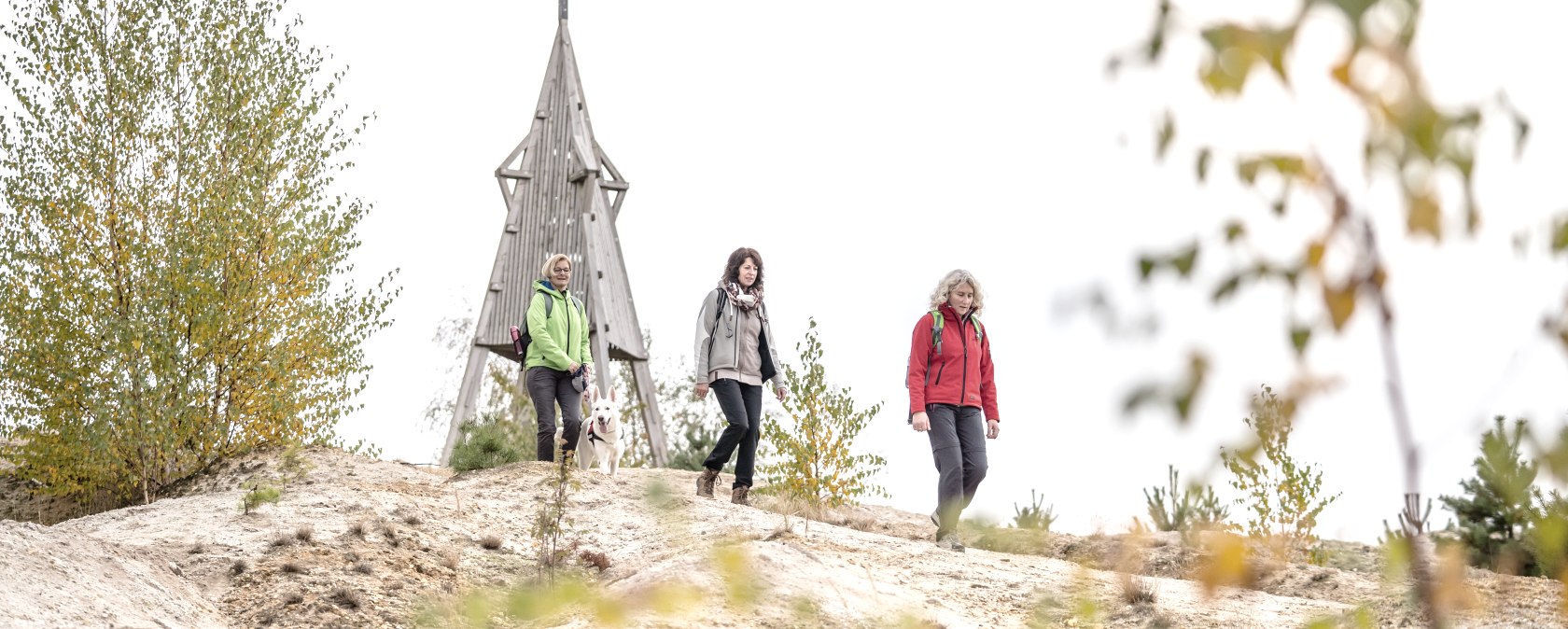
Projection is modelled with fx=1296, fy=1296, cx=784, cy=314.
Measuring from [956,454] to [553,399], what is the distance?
3.95 meters

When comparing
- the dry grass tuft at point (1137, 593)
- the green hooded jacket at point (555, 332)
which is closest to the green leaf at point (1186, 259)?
the dry grass tuft at point (1137, 593)

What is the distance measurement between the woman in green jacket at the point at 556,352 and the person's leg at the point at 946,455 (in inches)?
137

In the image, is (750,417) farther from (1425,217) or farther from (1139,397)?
(1425,217)

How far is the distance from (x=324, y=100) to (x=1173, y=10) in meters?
12.1

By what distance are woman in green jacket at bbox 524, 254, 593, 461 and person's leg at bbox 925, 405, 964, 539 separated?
11.4ft

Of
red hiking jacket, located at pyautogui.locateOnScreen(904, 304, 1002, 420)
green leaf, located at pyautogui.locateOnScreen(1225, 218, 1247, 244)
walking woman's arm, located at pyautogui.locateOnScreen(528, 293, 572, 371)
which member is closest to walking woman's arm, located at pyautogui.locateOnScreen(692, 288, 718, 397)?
walking woman's arm, located at pyautogui.locateOnScreen(528, 293, 572, 371)

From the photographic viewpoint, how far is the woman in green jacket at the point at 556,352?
10555 millimetres

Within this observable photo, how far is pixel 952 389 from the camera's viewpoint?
8.29 meters

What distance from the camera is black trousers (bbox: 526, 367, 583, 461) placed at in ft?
34.8

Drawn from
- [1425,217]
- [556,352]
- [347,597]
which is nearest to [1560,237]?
A: [1425,217]

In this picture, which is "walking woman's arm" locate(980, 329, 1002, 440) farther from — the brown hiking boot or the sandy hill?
the brown hiking boot

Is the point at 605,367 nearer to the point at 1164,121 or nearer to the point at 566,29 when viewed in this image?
the point at 566,29

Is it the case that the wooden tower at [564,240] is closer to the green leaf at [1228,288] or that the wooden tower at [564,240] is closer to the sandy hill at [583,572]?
the sandy hill at [583,572]

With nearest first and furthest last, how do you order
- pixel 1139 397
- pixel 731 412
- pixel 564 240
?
pixel 1139 397, pixel 731 412, pixel 564 240
